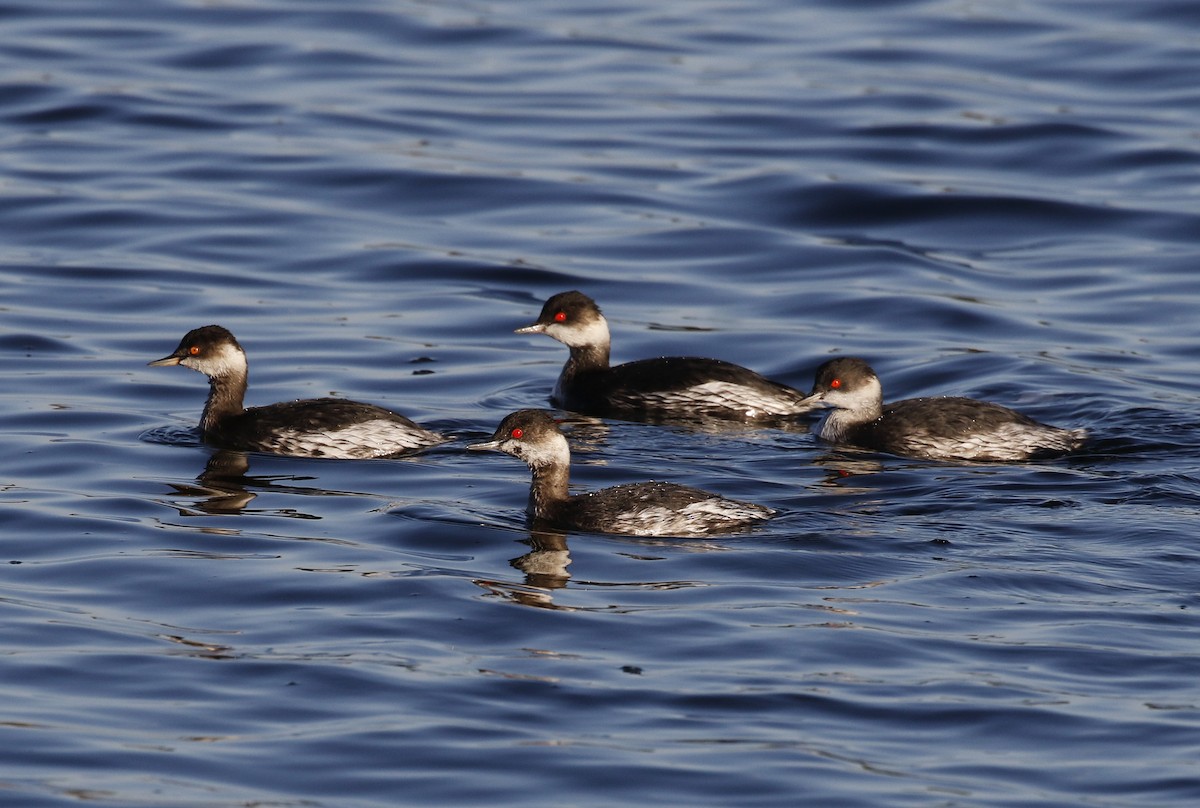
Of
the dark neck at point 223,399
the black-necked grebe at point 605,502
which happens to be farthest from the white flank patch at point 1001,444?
the dark neck at point 223,399

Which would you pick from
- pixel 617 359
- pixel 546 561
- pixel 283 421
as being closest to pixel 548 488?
pixel 546 561

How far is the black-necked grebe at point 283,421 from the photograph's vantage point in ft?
42.7

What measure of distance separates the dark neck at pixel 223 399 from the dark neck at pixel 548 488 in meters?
2.90

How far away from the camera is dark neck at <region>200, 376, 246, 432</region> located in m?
13.6

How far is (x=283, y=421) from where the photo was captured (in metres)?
13.2

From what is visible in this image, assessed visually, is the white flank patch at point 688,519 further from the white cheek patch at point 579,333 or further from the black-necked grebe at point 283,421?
the white cheek patch at point 579,333

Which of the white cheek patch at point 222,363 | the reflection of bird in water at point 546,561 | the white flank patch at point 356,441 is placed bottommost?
the reflection of bird in water at point 546,561

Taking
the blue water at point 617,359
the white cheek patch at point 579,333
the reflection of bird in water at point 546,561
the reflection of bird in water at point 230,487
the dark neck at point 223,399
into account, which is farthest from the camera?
the white cheek patch at point 579,333

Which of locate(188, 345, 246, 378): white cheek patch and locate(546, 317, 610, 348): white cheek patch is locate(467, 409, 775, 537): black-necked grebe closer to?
locate(188, 345, 246, 378): white cheek patch

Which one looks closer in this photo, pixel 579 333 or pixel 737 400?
pixel 737 400

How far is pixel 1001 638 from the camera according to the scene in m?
9.45

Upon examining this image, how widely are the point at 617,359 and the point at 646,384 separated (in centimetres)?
208

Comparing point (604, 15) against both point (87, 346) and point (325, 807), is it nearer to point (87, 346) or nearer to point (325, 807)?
point (87, 346)

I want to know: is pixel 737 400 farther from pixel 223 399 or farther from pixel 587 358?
pixel 223 399
